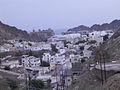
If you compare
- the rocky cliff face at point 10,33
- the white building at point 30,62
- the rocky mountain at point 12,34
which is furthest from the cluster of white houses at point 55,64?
the rocky cliff face at point 10,33

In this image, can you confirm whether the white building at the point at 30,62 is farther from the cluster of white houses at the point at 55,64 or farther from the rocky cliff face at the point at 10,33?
the rocky cliff face at the point at 10,33

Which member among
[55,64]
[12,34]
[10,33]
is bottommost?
[55,64]

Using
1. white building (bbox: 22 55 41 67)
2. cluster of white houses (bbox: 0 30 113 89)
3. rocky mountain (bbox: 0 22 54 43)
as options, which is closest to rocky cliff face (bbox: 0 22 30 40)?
rocky mountain (bbox: 0 22 54 43)

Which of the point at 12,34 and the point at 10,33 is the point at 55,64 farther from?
the point at 12,34

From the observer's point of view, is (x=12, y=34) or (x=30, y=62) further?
(x=12, y=34)

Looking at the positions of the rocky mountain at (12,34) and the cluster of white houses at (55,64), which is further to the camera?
the rocky mountain at (12,34)

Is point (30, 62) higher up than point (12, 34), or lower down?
lower down

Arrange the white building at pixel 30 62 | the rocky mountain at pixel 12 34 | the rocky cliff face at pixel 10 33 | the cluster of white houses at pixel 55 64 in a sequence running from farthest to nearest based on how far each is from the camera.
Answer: the rocky cliff face at pixel 10 33 < the rocky mountain at pixel 12 34 < the white building at pixel 30 62 < the cluster of white houses at pixel 55 64

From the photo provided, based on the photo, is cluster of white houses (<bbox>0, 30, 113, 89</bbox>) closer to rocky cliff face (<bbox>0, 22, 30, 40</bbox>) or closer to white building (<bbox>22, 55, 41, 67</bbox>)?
white building (<bbox>22, 55, 41, 67</bbox>)

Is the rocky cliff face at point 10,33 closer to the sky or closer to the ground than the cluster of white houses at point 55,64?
closer to the sky

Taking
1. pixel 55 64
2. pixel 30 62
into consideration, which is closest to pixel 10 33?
pixel 30 62

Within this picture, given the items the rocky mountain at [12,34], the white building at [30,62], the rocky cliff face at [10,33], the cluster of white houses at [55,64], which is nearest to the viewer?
the cluster of white houses at [55,64]

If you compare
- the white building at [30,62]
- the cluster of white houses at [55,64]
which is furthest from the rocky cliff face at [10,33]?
the white building at [30,62]

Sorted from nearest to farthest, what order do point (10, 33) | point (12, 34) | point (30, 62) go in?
point (30, 62) < point (10, 33) < point (12, 34)
